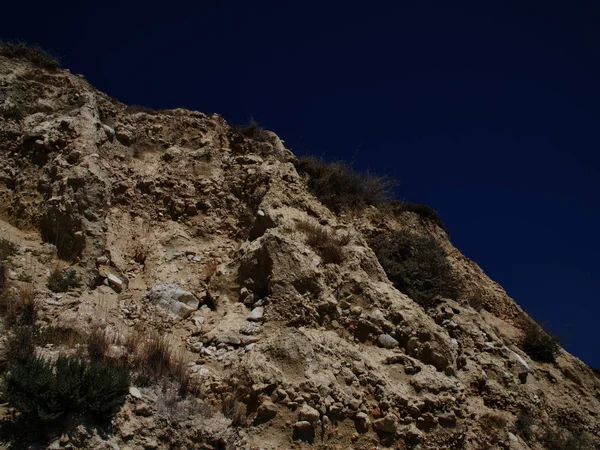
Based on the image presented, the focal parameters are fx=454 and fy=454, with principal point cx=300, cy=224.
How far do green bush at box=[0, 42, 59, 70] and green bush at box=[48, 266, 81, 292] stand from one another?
237 inches

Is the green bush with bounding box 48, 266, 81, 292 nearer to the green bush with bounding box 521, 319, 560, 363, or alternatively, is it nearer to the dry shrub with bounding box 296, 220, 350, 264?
the dry shrub with bounding box 296, 220, 350, 264

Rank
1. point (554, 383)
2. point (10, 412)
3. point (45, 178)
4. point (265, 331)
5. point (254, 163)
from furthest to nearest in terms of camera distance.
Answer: point (254, 163) < point (554, 383) < point (45, 178) < point (265, 331) < point (10, 412)

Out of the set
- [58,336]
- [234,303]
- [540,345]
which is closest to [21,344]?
[58,336]

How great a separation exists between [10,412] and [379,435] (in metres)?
4.21

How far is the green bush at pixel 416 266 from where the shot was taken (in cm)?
943

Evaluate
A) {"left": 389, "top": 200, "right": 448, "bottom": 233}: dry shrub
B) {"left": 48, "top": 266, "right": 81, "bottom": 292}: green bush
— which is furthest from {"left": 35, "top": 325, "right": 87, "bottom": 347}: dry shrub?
{"left": 389, "top": 200, "right": 448, "bottom": 233}: dry shrub

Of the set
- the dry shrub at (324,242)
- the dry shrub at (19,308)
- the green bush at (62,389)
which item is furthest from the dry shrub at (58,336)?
the dry shrub at (324,242)

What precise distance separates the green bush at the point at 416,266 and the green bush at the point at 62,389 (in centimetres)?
619

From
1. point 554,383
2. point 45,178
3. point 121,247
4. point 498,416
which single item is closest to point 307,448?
point 498,416

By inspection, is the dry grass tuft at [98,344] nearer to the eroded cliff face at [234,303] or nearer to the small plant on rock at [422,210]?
the eroded cliff face at [234,303]

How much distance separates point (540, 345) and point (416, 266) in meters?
3.43

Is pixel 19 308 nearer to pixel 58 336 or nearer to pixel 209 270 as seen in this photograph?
pixel 58 336

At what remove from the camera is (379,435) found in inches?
233

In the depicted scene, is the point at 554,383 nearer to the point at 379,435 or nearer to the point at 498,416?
the point at 498,416
